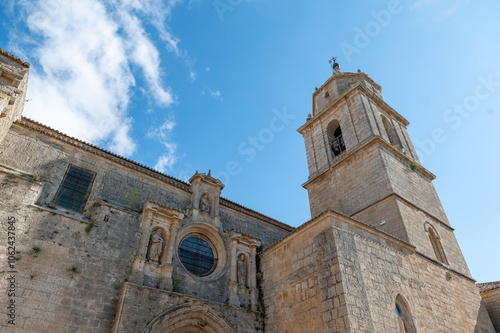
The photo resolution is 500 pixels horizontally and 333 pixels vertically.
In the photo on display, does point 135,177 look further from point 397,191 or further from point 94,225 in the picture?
point 397,191

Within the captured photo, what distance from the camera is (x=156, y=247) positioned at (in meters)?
8.93

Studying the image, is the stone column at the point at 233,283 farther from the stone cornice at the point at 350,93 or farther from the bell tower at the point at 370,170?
the stone cornice at the point at 350,93

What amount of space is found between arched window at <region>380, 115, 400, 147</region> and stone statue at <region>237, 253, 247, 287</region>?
9057mm

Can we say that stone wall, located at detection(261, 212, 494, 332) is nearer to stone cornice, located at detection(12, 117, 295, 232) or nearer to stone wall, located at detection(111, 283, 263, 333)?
stone wall, located at detection(111, 283, 263, 333)

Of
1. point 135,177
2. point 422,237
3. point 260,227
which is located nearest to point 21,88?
point 135,177

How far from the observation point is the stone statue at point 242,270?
1002 centimetres

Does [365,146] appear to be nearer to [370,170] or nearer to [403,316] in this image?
[370,170]

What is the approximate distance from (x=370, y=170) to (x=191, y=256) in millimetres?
7633

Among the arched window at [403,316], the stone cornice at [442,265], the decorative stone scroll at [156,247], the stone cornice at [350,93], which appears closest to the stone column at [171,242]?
the decorative stone scroll at [156,247]

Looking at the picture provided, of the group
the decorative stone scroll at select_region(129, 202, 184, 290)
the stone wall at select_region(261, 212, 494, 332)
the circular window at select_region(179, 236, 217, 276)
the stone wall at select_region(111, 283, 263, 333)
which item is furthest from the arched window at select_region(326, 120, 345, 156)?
the stone wall at select_region(111, 283, 263, 333)

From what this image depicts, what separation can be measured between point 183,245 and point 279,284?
10.2ft

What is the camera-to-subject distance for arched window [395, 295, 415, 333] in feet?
26.7

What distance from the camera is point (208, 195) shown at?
11336 millimetres

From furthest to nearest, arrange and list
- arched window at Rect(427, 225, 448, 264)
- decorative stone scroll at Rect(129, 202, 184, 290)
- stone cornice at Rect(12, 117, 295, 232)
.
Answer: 1. arched window at Rect(427, 225, 448, 264)
2. stone cornice at Rect(12, 117, 295, 232)
3. decorative stone scroll at Rect(129, 202, 184, 290)
